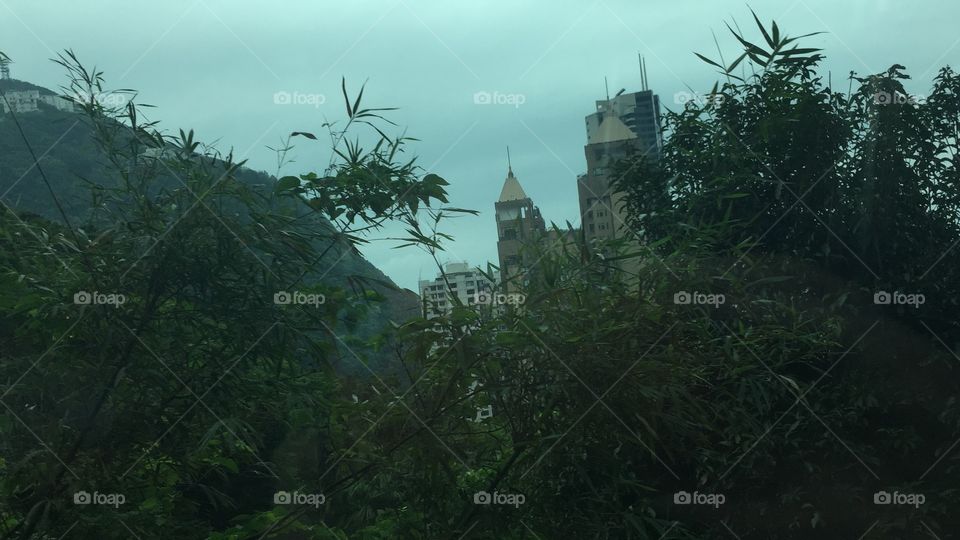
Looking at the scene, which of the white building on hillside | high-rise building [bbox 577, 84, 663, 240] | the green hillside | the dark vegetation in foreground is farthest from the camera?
high-rise building [bbox 577, 84, 663, 240]

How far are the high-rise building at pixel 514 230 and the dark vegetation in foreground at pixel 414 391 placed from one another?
62 mm

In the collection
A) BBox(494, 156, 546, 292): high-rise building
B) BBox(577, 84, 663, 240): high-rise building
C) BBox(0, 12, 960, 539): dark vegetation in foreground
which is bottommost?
BBox(0, 12, 960, 539): dark vegetation in foreground

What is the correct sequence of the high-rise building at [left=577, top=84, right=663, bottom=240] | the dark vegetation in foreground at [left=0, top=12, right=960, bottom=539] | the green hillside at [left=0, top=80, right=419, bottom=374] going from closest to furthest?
the dark vegetation in foreground at [left=0, top=12, right=960, bottom=539]
the green hillside at [left=0, top=80, right=419, bottom=374]
the high-rise building at [left=577, top=84, right=663, bottom=240]

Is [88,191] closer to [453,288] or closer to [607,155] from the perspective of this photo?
[453,288]

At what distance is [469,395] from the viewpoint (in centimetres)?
290

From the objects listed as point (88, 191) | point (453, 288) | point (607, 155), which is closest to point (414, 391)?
point (453, 288)

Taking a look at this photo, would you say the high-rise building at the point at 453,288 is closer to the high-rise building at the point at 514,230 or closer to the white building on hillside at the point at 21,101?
the high-rise building at the point at 514,230

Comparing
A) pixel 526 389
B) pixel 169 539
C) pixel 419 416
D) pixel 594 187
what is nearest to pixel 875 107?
pixel 594 187

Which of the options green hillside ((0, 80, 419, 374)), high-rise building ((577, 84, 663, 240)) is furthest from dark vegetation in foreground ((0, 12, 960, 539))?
high-rise building ((577, 84, 663, 240))

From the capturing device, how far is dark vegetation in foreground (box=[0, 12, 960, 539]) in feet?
9.04

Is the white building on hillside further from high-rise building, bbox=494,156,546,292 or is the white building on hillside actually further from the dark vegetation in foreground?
high-rise building, bbox=494,156,546,292

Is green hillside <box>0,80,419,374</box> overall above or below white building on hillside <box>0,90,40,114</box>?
below

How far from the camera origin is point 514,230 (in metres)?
3.18

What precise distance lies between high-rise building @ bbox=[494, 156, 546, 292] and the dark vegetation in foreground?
62 mm
